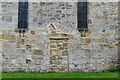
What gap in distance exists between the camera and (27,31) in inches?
1002

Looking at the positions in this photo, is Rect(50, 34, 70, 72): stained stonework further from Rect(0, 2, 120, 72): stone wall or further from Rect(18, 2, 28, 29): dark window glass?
Rect(18, 2, 28, 29): dark window glass

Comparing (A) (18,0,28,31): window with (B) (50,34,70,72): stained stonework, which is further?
(A) (18,0,28,31): window

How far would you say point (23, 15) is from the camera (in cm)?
2567

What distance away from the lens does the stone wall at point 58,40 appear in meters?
25.4

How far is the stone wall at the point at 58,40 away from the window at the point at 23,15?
0.26m

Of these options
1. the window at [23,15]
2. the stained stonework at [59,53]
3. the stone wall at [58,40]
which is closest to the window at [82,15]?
the stone wall at [58,40]

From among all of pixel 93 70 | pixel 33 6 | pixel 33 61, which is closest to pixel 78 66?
pixel 93 70

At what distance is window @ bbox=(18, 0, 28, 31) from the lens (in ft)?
84.0

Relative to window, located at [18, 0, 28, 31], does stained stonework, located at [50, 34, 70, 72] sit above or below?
below

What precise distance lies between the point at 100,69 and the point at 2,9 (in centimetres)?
650

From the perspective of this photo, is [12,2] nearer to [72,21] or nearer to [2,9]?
[2,9]

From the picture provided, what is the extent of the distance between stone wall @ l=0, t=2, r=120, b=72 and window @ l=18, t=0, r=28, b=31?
0.87 ft

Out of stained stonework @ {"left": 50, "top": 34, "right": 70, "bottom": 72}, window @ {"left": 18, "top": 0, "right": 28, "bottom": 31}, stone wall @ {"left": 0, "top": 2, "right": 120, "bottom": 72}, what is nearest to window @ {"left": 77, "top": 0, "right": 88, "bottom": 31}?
stone wall @ {"left": 0, "top": 2, "right": 120, "bottom": 72}

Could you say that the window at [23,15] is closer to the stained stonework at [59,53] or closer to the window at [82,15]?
the stained stonework at [59,53]
